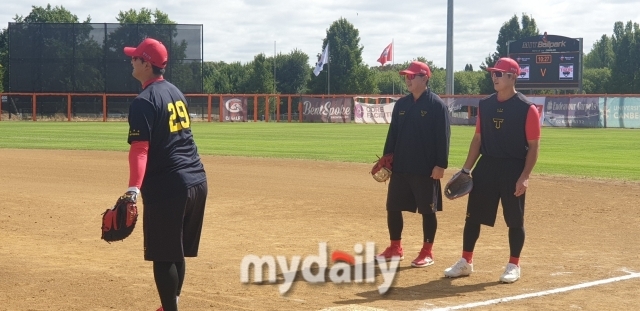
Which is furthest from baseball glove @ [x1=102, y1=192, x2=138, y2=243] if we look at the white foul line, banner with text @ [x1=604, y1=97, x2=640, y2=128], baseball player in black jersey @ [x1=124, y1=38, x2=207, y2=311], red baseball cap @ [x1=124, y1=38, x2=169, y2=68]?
banner with text @ [x1=604, y1=97, x2=640, y2=128]

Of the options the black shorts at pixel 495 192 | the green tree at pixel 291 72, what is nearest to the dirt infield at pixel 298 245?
the black shorts at pixel 495 192

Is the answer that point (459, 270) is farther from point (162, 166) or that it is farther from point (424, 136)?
point (162, 166)

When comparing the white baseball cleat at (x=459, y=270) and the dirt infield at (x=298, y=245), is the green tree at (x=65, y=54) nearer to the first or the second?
the dirt infield at (x=298, y=245)

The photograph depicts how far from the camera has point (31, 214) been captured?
10742mm

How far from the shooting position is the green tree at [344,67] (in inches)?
2773

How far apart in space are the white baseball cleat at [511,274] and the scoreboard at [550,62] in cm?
4505

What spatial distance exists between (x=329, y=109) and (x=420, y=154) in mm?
44835

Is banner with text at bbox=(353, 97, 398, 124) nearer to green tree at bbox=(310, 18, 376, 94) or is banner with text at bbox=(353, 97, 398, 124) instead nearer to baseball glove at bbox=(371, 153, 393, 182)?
green tree at bbox=(310, 18, 376, 94)

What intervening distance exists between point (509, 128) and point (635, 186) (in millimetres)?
8487

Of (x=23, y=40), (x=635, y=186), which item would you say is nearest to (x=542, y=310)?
(x=635, y=186)

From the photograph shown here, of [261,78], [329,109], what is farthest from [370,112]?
[261,78]

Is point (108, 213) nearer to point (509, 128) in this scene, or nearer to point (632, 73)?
point (509, 128)

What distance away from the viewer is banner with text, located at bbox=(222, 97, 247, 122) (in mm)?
51531

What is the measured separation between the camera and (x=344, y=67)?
71.0m
